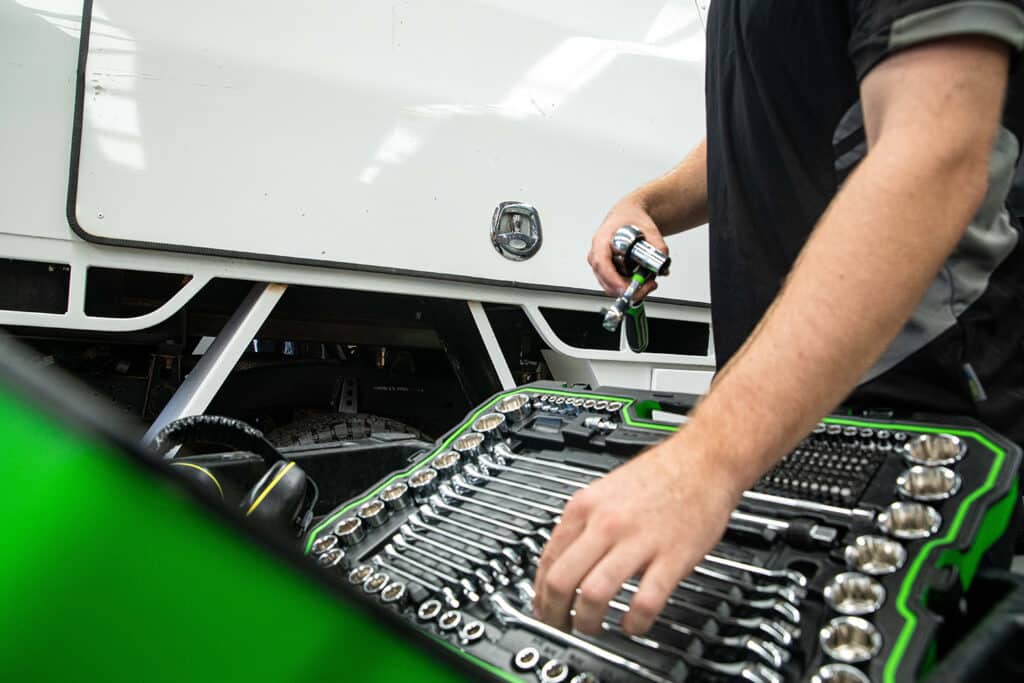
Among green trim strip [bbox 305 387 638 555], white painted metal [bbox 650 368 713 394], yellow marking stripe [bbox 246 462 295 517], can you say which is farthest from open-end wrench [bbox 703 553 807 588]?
white painted metal [bbox 650 368 713 394]

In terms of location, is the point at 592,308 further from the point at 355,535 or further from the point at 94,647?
the point at 94,647

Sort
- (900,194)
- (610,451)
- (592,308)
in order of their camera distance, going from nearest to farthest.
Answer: (900,194)
(610,451)
(592,308)

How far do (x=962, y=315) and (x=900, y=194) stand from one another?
319mm

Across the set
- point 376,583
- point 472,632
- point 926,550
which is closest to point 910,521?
point 926,550

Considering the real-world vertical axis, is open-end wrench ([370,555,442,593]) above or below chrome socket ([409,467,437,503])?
below

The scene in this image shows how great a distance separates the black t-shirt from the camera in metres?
0.59

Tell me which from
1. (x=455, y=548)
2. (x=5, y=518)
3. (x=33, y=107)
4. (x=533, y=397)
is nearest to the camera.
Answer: (x=5, y=518)

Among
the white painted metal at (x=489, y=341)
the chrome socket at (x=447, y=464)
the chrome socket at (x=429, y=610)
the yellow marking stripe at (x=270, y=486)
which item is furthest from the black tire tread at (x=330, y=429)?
the chrome socket at (x=429, y=610)

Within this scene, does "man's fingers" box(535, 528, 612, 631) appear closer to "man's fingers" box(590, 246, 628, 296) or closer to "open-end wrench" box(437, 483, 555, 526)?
"open-end wrench" box(437, 483, 555, 526)

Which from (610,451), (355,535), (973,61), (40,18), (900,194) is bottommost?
(355,535)

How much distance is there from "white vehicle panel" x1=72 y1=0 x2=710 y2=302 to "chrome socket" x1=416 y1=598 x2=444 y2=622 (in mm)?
929

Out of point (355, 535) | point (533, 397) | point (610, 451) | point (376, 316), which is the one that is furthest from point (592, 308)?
point (355, 535)

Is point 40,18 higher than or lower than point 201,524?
higher

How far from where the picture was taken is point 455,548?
2.28ft
